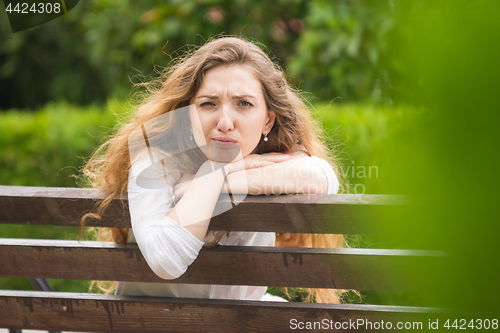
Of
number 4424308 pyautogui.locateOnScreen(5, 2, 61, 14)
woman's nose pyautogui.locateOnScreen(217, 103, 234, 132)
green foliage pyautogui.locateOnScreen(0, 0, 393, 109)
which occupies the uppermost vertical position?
green foliage pyautogui.locateOnScreen(0, 0, 393, 109)

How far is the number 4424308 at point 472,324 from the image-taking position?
0.37 m

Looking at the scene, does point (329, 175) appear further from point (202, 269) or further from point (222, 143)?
point (202, 269)

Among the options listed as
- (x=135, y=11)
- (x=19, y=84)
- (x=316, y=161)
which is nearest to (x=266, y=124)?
(x=316, y=161)

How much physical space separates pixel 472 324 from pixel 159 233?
1162 millimetres

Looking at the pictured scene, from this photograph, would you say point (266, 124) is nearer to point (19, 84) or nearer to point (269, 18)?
point (269, 18)

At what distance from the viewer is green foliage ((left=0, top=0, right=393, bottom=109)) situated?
17.5 ft

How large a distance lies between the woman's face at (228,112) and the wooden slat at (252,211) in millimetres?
329

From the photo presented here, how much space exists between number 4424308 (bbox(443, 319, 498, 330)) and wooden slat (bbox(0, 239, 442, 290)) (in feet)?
3.36

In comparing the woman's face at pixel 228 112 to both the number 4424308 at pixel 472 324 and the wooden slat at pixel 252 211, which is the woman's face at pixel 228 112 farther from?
the number 4424308 at pixel 472 324

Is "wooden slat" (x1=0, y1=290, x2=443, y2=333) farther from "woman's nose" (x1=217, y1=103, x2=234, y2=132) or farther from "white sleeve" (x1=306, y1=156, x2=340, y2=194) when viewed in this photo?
"woman's nose" (x1=217, y1=103, x2=234, y2=132)

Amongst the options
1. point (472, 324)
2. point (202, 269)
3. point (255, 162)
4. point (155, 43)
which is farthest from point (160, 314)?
point (155, 43)

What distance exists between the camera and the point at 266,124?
6.34 feet

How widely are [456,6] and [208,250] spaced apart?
1.31 m

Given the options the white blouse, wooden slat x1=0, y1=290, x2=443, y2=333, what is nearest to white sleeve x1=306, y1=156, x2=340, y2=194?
the white blouse
